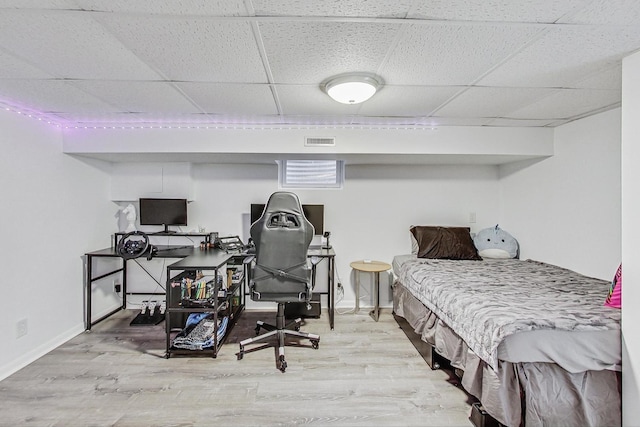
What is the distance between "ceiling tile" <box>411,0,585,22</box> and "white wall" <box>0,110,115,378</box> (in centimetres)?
311

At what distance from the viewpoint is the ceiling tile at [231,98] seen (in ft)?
6.82

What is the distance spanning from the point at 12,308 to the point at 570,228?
192 inches

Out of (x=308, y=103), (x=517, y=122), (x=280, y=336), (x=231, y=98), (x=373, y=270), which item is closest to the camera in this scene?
(x=231, y=98)

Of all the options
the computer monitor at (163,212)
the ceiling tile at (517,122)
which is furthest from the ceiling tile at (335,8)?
the computer monitor at (163,212)

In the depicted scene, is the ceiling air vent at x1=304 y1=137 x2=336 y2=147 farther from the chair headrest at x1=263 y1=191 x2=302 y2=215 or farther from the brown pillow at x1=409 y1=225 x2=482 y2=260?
the brown pillow at x1=409 y1=225 x2=482 y2=260

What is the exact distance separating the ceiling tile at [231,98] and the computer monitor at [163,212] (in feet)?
4.65

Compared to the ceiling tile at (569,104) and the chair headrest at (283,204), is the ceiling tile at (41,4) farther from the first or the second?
the ceiling tile at (569,104)

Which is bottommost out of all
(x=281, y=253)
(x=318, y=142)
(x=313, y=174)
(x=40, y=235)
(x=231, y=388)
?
(x=231, y=388)

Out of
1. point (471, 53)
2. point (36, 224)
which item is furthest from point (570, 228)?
point (36, 224)

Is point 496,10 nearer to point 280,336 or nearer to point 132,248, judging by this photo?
point 280,336

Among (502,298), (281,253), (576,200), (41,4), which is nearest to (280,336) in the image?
(281,253)

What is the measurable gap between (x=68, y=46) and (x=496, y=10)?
206 centimetres

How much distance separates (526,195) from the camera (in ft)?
11.2

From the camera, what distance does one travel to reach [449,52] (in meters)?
1.61
